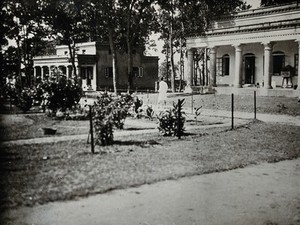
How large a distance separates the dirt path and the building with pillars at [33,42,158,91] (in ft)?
100

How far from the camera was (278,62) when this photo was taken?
85.4 ft

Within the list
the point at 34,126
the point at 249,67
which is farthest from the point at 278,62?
the point at 34,126

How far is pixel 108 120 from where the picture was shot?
30.9 ft

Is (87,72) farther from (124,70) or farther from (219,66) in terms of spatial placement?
(219,66)

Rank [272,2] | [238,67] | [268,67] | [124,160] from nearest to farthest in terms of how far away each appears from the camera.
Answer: [124,160] → [268,67] → [238,67] → [272,2]

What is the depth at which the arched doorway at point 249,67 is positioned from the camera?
2792 cm

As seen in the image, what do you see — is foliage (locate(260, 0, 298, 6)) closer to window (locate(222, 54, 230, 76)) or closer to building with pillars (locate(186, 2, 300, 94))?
building with pillars (locate(186, 2, 300, 94))

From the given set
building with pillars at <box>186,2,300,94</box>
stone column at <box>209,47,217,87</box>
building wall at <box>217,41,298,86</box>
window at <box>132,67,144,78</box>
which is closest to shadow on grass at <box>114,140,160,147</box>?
building with pillars at <box>186,2,300,94</box>

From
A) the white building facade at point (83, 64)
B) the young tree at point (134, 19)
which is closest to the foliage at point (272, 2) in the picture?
the young tree at point (134, 19)

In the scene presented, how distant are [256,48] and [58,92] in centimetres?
1740

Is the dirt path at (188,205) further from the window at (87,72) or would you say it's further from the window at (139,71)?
the window at (139,71)

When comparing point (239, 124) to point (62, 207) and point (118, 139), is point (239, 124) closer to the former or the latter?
point (118, 139)

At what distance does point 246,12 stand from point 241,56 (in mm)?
5784

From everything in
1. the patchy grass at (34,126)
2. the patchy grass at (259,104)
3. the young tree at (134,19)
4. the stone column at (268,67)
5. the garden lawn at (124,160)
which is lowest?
the garden lawn at (124,160)
